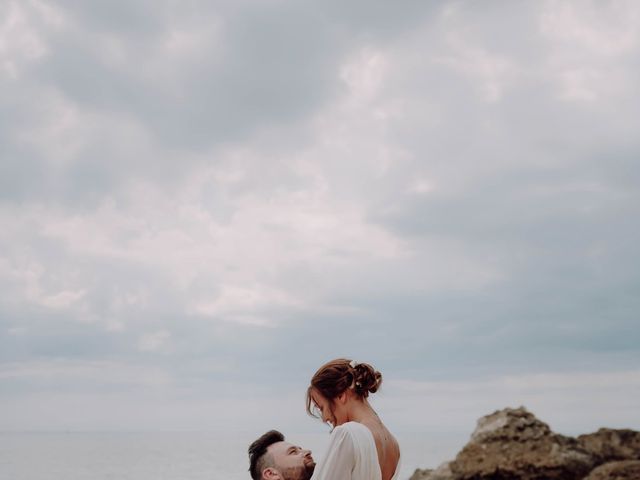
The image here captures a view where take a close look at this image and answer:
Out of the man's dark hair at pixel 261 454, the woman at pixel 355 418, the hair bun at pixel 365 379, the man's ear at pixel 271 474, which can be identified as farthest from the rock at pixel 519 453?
the man's ear at pixel 271 474

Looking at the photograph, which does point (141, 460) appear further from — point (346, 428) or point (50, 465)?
point (346, 428)

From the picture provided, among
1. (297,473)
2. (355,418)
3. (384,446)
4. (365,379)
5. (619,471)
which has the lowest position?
(297,473)

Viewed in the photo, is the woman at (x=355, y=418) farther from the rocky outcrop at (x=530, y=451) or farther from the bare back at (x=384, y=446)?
the rocky outcrop at (x=530, y=451)

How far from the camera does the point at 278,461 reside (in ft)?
15.4

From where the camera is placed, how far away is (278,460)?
4.71 metres

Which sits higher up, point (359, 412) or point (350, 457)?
point (359, 412)

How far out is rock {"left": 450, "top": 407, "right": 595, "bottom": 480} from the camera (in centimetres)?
1605

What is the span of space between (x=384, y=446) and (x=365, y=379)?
17.4 inches

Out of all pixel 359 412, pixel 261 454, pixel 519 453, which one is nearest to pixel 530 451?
pixel 519 453

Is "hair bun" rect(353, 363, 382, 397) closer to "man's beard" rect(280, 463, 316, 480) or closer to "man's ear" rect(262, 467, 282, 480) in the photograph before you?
"man's beard" rect(280, 463, 316, 480)

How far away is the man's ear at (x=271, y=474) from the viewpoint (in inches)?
184

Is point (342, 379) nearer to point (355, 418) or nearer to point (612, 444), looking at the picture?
point (355, 418)

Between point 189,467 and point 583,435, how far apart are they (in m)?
60.8

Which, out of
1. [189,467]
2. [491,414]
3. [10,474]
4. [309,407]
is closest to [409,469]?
[189,467]
